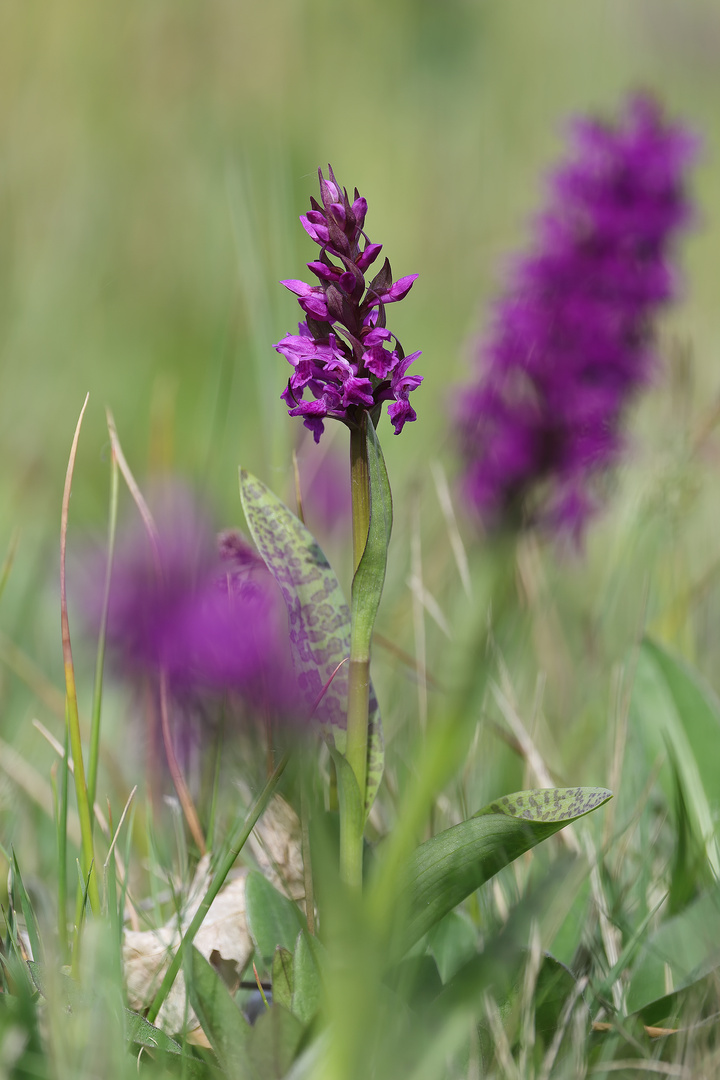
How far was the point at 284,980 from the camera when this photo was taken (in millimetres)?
828

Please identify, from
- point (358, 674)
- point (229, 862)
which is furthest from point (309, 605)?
point (229, 862)

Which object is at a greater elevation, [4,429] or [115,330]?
[115,330]

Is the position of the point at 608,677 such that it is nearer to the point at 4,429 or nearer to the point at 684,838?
the point at 684,838

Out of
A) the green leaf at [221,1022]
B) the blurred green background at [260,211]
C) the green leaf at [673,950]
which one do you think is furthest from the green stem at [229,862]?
the blurred green background at [260,211]

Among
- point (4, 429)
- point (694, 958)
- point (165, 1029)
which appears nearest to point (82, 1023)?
point (165, 1029)

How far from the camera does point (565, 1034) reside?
85 centimetres

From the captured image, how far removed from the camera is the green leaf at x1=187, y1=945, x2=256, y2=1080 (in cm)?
78

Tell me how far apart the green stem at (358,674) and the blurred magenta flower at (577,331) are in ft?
3.91

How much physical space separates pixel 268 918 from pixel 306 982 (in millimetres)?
140

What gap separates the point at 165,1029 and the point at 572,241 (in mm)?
1723

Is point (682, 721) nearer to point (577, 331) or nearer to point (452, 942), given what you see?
point (452, 942)

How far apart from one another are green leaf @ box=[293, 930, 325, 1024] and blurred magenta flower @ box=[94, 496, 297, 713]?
8.3 inches

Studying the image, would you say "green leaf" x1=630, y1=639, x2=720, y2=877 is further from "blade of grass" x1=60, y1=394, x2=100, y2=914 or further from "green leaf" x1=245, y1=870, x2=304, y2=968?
"blade of grass" x1=60, y1=394, x2=100, y2=914

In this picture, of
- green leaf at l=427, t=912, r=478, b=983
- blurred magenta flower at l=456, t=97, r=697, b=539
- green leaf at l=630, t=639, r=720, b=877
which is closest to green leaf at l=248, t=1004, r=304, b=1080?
green leaf at l=427, t=912, r=478, b=983
